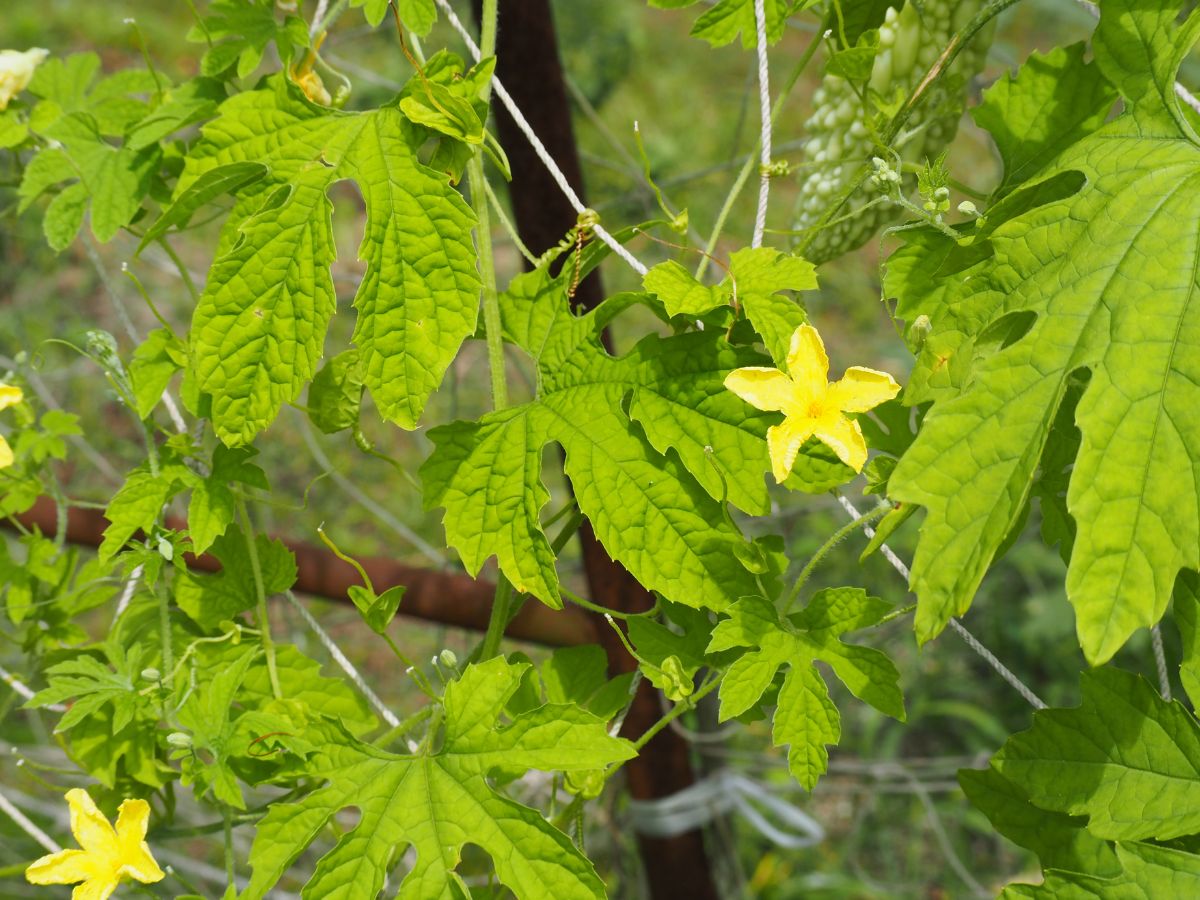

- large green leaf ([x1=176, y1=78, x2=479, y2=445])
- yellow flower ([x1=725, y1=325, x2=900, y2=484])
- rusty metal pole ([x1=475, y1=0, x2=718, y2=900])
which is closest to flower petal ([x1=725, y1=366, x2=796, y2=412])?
yellow flower ([x1=725, y1=325, x2=900, y2=484])

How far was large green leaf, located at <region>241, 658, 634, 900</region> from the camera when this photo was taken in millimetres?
796

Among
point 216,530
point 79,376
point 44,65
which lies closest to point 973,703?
point 216,530

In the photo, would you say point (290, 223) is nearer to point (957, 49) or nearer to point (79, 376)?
point (957, 49)

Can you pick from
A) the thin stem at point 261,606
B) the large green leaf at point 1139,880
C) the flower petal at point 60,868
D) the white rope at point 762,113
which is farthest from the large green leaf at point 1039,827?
the flower petal at point 60,868

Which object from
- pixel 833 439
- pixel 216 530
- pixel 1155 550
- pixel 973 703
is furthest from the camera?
pixel 973 703

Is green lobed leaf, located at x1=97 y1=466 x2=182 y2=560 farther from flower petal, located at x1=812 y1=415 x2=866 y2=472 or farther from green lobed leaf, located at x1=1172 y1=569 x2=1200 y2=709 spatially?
green lobed leaf, located at x1=1172 y1=569 x2=1200 y2=709

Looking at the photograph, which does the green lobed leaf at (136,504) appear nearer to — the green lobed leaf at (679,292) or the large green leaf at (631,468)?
the large green leaf at (631,468)

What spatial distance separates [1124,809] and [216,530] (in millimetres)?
797

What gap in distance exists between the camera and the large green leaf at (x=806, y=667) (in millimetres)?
841

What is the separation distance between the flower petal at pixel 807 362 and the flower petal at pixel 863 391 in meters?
0.02

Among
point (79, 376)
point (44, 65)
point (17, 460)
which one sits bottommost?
point (79, 376)

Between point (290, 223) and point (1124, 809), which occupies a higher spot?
point (290, 223)

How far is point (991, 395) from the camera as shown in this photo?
2.30 feet

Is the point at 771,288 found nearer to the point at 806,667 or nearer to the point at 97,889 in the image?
the point at 806,667
